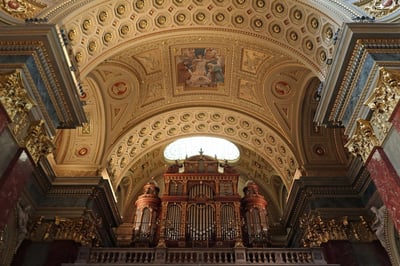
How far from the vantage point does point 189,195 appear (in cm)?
1390

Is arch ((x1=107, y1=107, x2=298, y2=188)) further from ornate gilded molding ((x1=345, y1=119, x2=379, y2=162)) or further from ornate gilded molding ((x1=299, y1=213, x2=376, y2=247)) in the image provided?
ornate gilded molding ((x1=345, y1=119, x2=379, y2=162))

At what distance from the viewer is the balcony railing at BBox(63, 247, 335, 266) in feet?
32.9

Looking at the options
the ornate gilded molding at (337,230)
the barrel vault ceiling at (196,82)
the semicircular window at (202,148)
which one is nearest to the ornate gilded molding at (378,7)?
the barrel vault ceiling at (196,82)

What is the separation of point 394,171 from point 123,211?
1197 centimetres

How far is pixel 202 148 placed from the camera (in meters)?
16.9

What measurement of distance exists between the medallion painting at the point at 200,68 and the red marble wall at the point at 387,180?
6820mm

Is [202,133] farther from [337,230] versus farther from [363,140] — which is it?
[363,140]

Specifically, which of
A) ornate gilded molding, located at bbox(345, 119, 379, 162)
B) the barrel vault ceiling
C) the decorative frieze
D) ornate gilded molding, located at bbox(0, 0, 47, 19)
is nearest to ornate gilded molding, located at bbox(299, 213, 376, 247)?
the barrel vault ceiling

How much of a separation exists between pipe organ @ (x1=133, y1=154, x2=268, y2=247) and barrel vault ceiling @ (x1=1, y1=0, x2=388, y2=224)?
1544 millimetres

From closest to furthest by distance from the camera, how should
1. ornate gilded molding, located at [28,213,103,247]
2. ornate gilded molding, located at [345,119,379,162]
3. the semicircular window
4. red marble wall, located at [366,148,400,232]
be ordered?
red marble wall, located at [366,148,400,232] < ornate gilded molding, located at [345,119,379,162] < ornate gilded molding, located at [28,213,103,247] < the semicircular window

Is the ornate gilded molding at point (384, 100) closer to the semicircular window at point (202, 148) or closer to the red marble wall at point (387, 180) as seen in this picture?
the red marble wall at point (387, 180)

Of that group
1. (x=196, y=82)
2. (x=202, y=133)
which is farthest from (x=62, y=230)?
(x=202, y=133)

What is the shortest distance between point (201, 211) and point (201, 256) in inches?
124

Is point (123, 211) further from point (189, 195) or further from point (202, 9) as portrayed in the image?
point (202, 9)
